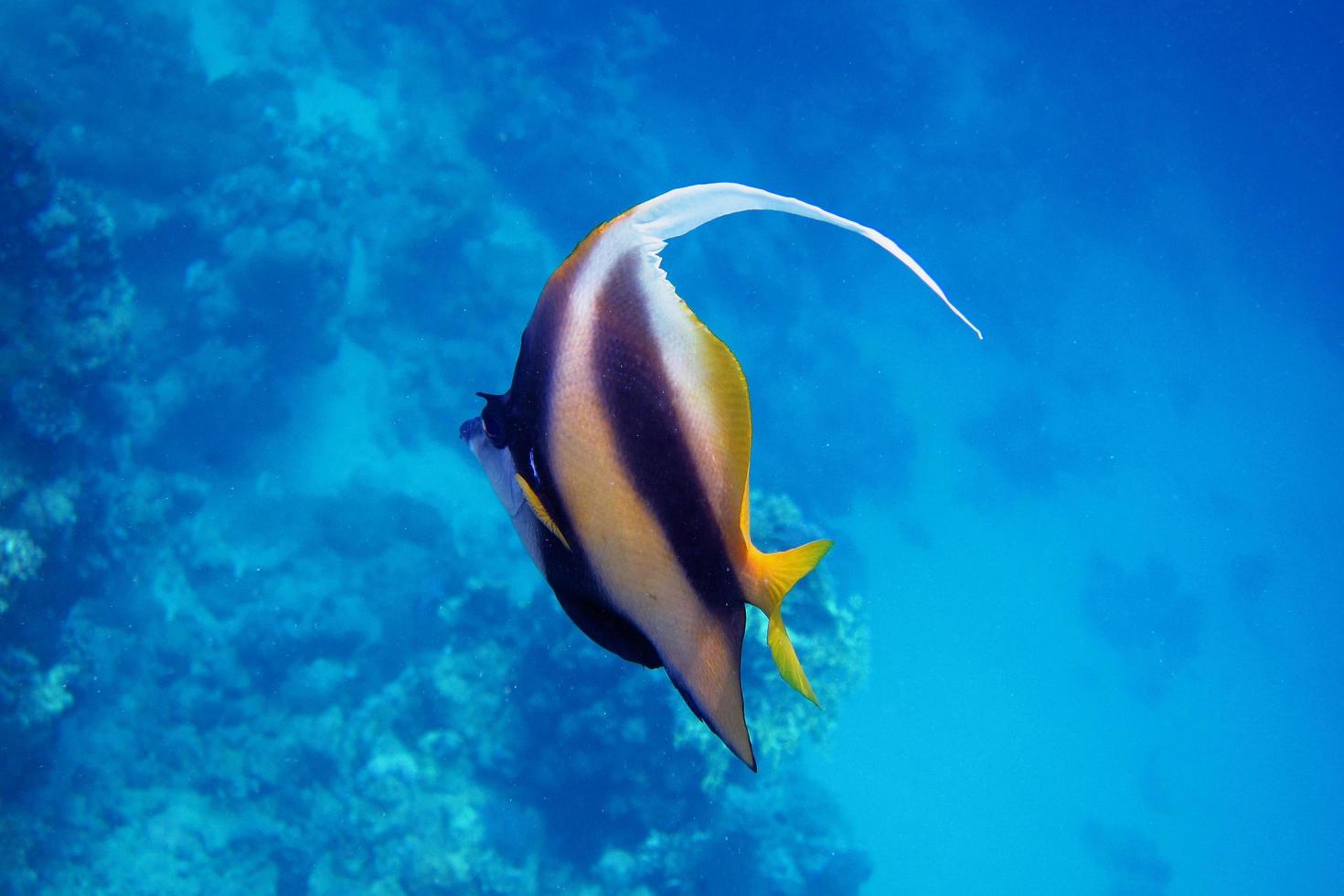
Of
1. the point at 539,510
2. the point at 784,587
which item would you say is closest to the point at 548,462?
the point at 539,510

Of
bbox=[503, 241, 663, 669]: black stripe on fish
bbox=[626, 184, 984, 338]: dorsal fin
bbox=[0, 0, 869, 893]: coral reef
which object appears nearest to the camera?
bbox=[626, 184, 984, 338]: dorsal fin

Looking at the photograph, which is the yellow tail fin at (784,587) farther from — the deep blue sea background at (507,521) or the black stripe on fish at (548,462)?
the deep blue sea background at (507,521)

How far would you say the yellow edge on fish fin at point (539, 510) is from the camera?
70cm

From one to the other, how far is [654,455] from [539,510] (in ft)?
0.44

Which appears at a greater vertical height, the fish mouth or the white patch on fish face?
the fish mouth

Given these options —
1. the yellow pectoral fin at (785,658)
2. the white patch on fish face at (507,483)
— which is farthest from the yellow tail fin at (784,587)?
the white patch on fish face at (507,483)

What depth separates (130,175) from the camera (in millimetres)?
13789

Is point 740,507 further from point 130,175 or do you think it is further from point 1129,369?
point 1129,369

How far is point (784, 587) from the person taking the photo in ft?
2.20

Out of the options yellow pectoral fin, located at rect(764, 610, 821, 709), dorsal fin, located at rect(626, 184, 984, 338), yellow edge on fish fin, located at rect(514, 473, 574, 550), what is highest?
dorsal fin, located at rect(626, 184, 984, 338)

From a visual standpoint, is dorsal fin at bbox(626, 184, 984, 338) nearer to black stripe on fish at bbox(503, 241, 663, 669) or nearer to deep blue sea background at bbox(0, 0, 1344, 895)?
black stripe on fish at bbox(503, 241, 663, 669)

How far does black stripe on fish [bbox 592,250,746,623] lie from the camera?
65 centimetres

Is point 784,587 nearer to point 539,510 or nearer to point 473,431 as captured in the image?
point 539,510

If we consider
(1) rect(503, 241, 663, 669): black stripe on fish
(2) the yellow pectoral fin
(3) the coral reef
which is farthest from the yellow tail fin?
(3) the coral reef
